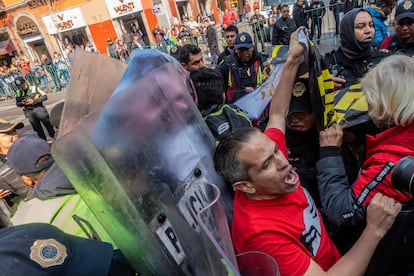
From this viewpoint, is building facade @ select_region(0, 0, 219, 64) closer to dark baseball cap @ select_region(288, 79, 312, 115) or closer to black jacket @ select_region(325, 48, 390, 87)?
black jacket @ select_region(325, 48, 390, 87)

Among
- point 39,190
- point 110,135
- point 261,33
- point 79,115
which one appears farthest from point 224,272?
point 261,33

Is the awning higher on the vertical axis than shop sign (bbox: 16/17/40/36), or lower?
lower

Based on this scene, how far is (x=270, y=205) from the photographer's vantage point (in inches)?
47.1

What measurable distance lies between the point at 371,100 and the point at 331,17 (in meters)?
8.85

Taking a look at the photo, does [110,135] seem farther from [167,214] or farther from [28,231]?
[28,231]

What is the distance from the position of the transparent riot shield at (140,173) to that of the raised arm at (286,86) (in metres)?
0.86

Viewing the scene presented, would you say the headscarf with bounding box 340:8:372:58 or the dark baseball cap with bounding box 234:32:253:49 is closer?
the headscarf with bounding box 340:8:372:58

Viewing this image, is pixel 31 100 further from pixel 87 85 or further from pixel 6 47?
pixel 6 47

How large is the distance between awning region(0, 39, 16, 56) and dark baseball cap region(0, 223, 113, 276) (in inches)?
1139

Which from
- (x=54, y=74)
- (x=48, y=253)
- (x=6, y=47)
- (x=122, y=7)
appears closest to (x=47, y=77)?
(x=54, y=74)

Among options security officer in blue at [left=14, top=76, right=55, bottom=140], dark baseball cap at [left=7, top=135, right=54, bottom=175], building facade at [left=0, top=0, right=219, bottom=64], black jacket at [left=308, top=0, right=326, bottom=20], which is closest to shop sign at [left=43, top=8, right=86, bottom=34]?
building facade at [left=0, top=0, right=219, bottom=64]

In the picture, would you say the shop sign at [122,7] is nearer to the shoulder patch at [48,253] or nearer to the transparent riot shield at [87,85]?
the transparent riot shield at [87,85]

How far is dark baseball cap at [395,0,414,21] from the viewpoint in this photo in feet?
8.40

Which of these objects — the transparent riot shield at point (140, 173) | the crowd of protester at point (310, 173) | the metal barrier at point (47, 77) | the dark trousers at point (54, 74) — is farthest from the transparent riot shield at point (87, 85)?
the dark trousers at point (54, 74)
